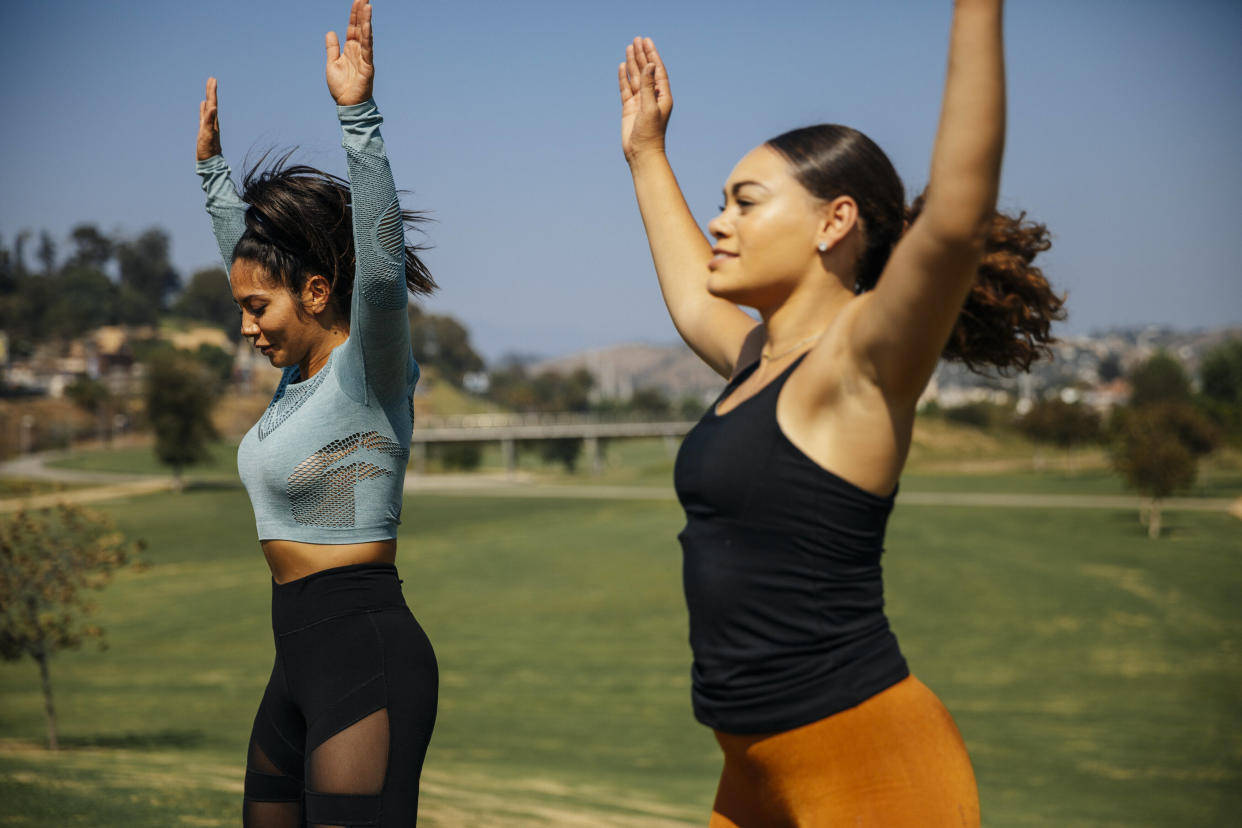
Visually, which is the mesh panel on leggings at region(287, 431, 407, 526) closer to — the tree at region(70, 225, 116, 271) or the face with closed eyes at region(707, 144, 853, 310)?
the face with closed eyes at region(707, 144, 853, 310)

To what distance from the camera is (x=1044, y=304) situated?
2061mm

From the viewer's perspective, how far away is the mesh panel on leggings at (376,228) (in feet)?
8.14

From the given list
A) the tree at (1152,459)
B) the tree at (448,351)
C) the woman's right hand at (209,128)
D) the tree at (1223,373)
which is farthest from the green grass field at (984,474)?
the tree at (448,351)

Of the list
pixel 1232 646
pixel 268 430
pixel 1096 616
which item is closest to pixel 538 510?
pixel 1096 616

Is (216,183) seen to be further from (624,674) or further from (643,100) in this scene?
(624,674)

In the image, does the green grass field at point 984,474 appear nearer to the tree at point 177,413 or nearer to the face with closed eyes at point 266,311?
the tree at point 177,413

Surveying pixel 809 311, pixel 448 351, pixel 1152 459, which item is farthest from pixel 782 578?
pixel 448 351

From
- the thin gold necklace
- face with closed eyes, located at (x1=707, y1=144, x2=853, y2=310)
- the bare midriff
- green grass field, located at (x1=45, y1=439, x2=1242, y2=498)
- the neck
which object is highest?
face with closed eyes, located at (x1=707, y1=144, x2=853, y2=310)

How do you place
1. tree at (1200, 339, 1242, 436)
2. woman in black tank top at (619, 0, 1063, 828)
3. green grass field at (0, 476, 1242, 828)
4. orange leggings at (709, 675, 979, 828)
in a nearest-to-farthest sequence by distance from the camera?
woman in black tank top at (619, 0, 1063, 828)
orange leggings at (709, 675, 979, 828)
green grass field at (0, 476, 1242, 828)
tree at (1200, 339, 1242, 436)

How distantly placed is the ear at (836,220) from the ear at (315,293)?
1.32m

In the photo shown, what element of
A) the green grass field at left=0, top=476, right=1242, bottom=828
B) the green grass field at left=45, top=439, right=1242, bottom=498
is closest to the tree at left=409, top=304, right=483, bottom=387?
the green grass field at left=45, top=439, right=1242, bottom=498

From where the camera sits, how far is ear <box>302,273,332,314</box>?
2.77 metres

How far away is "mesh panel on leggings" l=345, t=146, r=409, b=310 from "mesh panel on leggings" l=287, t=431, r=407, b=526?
37 centimetres

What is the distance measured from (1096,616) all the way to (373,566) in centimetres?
3006
